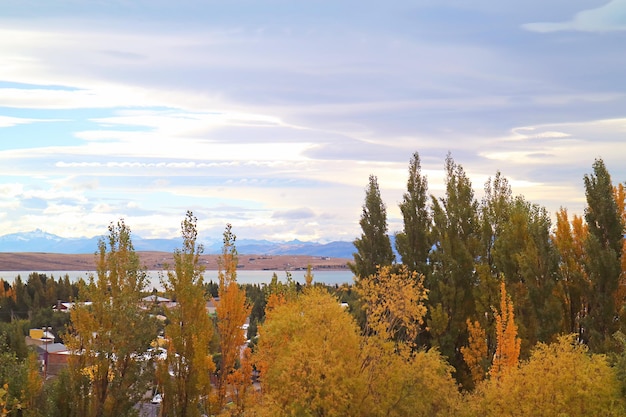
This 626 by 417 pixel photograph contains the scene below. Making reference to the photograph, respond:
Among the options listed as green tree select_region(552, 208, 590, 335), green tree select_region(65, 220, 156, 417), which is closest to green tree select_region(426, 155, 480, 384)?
green tree select_region(552, 208, 590, 335)

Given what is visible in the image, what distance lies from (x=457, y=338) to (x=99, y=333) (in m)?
23.1

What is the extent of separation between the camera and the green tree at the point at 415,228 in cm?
4897

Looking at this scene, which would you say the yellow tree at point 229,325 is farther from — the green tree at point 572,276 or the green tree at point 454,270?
the green tree at point 572,276

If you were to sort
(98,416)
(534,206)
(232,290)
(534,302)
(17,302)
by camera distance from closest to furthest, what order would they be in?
(98,416) → (232,290) → (534,302) → (534,206) → (17,302)

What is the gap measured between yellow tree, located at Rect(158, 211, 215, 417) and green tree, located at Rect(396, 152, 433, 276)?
64.1 feet

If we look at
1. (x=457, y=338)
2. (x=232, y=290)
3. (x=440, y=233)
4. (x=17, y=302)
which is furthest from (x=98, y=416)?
(x=17, y=302)

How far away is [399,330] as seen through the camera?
3412 cm

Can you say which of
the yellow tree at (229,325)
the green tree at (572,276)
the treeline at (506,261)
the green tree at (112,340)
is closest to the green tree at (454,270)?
the treeline at (506,261)

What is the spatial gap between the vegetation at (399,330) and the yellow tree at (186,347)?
0.24 feet

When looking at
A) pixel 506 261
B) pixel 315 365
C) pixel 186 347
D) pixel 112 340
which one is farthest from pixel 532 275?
pixel 112 340

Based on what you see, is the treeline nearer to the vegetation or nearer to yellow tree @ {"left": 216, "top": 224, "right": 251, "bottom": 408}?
the vegetation

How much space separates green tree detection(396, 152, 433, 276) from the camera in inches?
1928

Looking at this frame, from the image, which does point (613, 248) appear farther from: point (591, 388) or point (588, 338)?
point (591, 388)

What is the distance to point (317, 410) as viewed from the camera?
2820 centimetres
